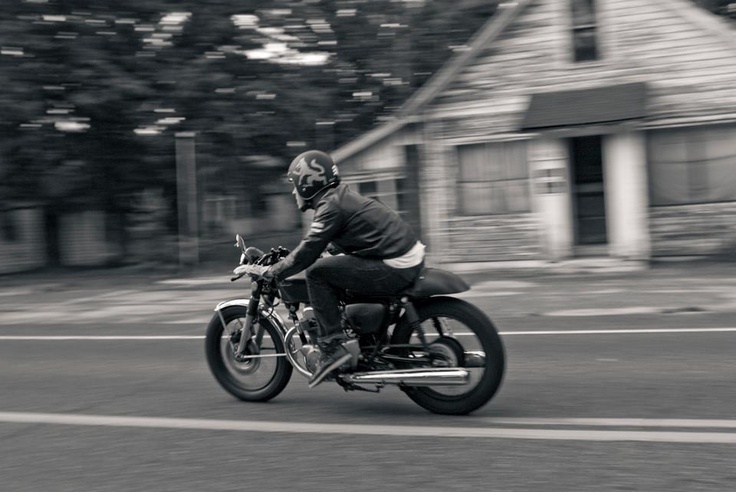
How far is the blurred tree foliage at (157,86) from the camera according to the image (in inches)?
798

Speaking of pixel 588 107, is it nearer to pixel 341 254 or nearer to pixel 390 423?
pixel 341 254

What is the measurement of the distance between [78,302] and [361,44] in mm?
12681

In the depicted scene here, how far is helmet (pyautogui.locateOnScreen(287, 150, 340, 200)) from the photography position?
607 centimetres

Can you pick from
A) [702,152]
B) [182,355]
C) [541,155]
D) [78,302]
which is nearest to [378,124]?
[541,155]

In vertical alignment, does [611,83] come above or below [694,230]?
above

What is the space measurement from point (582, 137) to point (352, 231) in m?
12.9

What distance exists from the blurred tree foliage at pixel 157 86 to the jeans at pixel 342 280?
15.3m

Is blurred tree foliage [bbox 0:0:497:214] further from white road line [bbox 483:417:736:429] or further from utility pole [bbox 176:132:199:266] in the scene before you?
white road line [bbox 483:417:736:429]

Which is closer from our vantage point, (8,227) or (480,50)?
(480,50)

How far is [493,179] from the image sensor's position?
18750 mm

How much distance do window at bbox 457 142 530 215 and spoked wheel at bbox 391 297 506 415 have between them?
41.9ft

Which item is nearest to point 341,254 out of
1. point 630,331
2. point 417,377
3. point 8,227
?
point 417,377

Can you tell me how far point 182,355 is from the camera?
904cm

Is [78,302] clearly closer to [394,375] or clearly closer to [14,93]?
[14,93]
